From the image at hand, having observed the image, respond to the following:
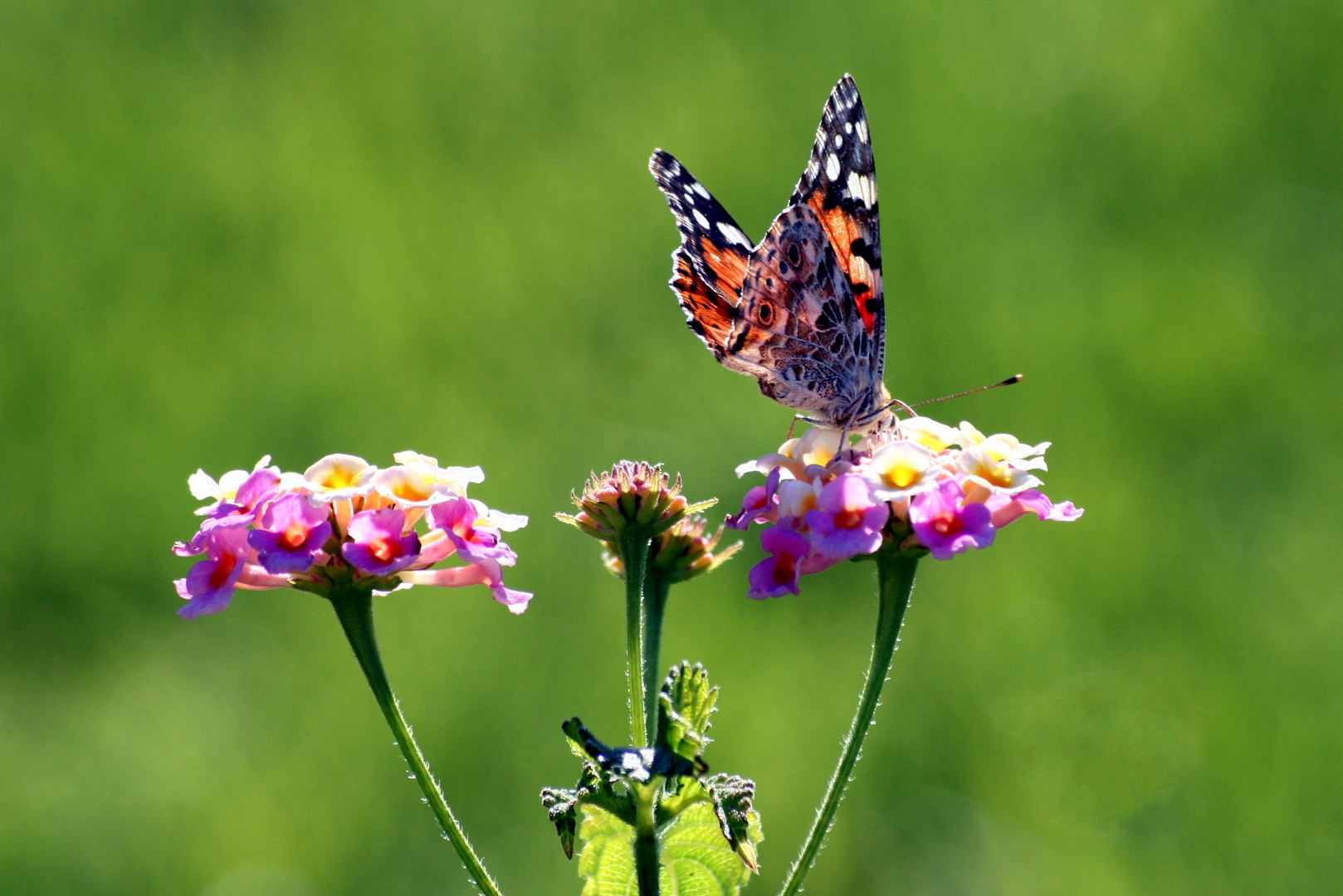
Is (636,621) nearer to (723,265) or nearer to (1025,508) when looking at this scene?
(1025,508)

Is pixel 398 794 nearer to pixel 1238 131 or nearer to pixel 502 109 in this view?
pixel 502 109

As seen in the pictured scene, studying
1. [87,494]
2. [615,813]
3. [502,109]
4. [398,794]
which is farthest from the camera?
[502,109]

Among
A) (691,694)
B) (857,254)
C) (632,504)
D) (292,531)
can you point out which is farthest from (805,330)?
(292,531)

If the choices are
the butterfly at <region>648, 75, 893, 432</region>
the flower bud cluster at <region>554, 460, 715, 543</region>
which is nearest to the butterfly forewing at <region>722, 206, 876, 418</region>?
the butterfly at <region>648, 75, 893, 432</region>

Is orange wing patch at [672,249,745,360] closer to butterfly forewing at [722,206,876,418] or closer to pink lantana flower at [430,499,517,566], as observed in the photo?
butterfly forewing at [722,206,876,418]

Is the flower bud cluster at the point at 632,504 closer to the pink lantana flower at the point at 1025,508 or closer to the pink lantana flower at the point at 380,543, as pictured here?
the pink lantana flower at the point at 380,543

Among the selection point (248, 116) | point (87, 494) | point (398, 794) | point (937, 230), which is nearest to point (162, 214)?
point (248, 116)

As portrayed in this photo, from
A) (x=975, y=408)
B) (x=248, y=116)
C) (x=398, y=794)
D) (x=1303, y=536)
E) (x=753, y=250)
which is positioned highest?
(x=248, y=116)
